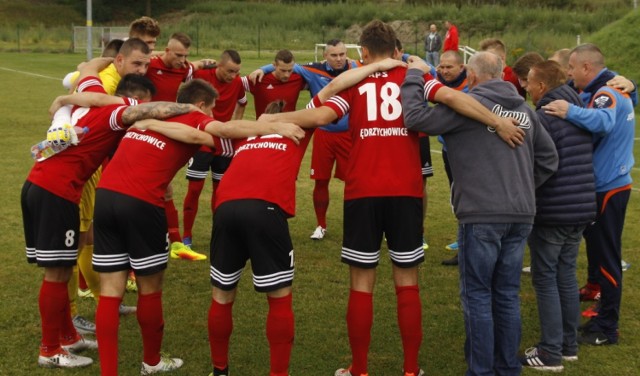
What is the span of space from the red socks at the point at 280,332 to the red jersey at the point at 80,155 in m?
1.85

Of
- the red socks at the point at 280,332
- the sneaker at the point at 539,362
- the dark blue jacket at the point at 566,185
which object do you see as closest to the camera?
the red socks at the point at 280,332

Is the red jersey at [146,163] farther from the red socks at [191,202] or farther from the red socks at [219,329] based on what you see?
the red socks at [191,202]

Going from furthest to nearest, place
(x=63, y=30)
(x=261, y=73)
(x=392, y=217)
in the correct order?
(x=63, y=30)
(x=261, y=73)
(x=392, y=217)

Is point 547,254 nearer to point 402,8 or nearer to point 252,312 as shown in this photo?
point 252,312

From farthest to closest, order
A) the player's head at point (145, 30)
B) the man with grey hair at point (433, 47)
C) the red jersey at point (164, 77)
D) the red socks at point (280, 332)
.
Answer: the man with grey hair at point (433, 47) < the red jersey at point (164, 77) < the player's head at point (145, 30) < the red socks at point (280, 332)

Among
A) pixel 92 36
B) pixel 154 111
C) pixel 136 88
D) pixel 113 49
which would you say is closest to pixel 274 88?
pixel 113 49

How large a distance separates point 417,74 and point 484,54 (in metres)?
0.51

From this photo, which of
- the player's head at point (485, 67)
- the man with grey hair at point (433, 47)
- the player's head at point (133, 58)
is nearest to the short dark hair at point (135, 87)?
the player's head at point (133, 58)

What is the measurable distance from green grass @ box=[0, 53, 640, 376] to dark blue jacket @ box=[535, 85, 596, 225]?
126 cm

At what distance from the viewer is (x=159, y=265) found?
226 inches

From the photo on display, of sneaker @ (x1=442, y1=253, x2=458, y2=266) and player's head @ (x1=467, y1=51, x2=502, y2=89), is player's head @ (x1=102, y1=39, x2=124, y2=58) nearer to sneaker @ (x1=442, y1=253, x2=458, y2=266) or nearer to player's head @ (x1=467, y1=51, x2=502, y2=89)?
player's head @ (x1=467, y1=51, x2=502, y2=89)

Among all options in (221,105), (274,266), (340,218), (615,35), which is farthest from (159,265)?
(615,35)

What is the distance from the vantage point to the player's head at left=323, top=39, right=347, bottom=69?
31.3ft

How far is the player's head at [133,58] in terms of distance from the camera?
697cm
